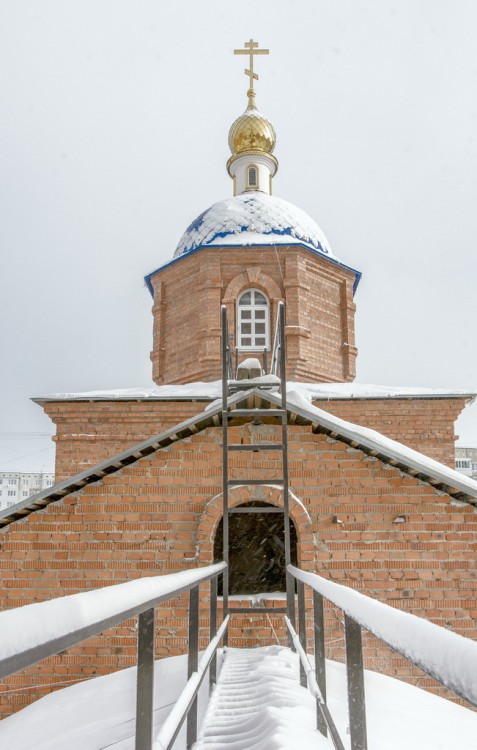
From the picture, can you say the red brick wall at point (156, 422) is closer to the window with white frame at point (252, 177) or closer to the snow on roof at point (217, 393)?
the snow on roof at point (217, 393)

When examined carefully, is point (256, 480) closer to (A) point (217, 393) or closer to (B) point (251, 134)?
(A) point (217, 393)

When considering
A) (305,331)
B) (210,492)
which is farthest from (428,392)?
(210,492)

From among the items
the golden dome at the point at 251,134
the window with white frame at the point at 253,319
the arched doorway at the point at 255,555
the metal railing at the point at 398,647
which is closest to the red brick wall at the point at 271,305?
the window with white frame at the point at 253,319

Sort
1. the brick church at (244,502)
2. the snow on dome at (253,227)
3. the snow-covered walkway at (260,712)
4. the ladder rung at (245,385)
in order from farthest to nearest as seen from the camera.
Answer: the snow on dome at (253,227)
the brick church at (244,502)
the ladder rung at (245,385)
the snow-covered walkway at (260,712)

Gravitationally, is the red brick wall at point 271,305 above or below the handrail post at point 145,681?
above

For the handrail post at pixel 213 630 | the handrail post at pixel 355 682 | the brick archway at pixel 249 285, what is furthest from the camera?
the brick archway at pixel 249 285

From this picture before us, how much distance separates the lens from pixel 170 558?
588cm

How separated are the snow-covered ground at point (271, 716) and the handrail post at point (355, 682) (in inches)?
23.4

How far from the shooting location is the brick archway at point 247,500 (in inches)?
230

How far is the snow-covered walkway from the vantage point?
7.09 ft

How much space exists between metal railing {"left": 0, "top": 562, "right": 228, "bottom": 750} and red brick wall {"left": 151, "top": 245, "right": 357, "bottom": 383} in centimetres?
963

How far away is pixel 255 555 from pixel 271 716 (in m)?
6.16

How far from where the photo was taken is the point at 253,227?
12094 millimetres

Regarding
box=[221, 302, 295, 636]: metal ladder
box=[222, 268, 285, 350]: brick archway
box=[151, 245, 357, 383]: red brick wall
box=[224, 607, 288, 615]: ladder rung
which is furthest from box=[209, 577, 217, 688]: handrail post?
box=[222, 268, 285, 350]: brick archway
